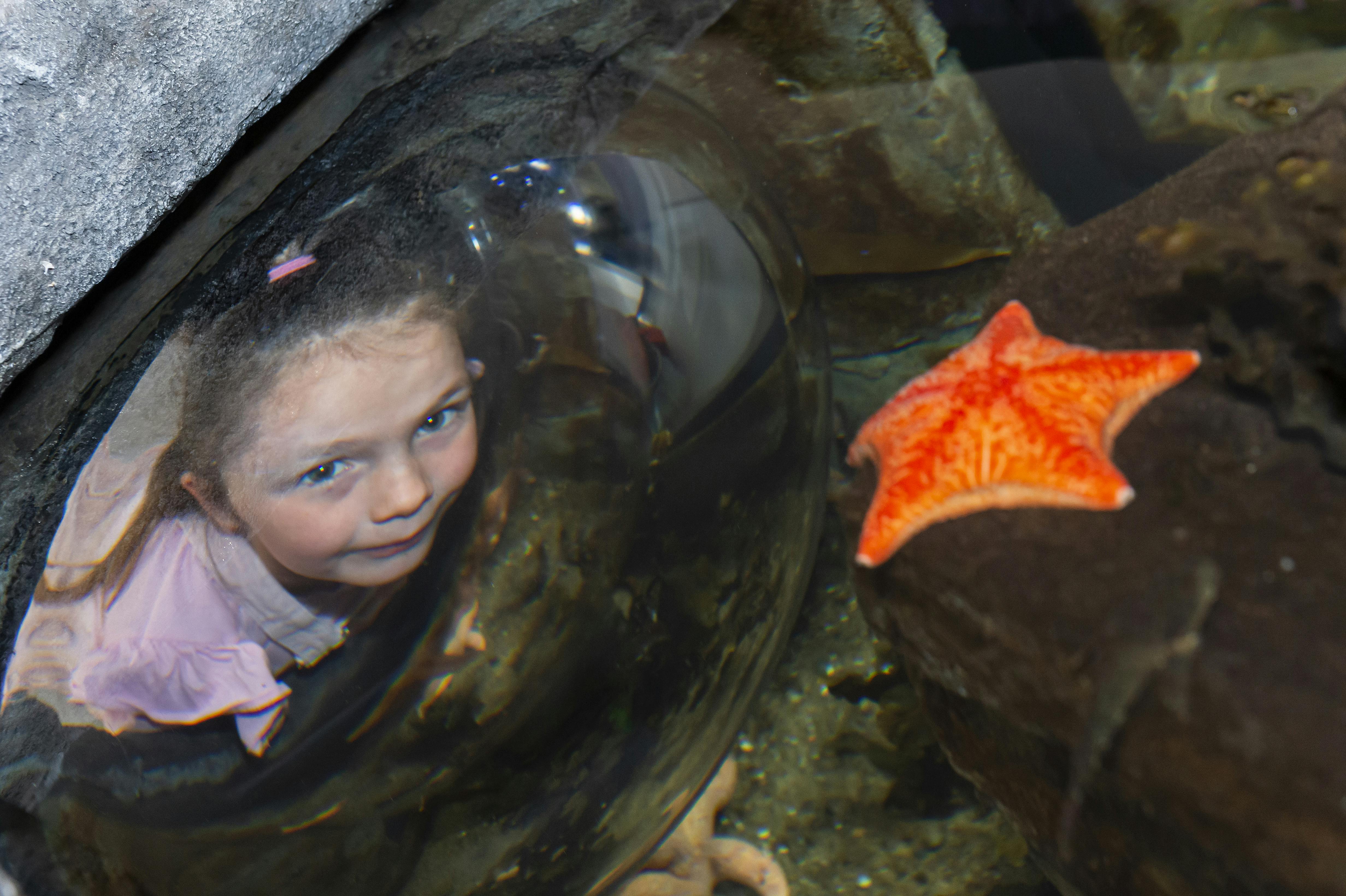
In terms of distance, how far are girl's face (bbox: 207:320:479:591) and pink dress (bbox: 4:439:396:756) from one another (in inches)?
3.4

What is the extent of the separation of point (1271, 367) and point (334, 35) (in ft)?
8.42

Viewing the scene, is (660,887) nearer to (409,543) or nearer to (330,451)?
(409,543)

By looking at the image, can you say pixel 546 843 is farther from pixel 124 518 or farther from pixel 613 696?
pixel 124 518

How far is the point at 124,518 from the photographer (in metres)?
1.99

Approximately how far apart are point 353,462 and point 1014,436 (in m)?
1.63

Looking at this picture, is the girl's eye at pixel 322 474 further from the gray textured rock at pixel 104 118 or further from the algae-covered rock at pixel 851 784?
the algae-covered rock at pixel 851 784

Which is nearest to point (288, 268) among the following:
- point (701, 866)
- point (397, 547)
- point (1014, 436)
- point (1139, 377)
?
→ point (397, 547)

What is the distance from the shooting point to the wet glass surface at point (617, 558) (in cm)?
183

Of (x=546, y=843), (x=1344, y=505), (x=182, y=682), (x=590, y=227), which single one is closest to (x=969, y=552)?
(x=1344, y=505)

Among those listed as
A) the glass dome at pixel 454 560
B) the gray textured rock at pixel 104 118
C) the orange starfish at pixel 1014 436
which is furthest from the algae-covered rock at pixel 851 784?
the gray textured rock at pixel 104 118

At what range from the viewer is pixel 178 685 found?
1995 millimetres

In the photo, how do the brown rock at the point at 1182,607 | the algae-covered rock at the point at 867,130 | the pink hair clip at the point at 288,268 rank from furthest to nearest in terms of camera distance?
the algae-covered rock at the point at 867,130, the pink hair clip at the point at 288,268, the brown rock at the point at 1182,607

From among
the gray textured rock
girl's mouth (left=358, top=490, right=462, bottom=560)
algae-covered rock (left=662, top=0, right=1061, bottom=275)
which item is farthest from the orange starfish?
the gray textured rock

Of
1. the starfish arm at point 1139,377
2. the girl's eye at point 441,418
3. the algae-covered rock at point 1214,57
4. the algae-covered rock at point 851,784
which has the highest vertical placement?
the girl's eye at point 441,418
